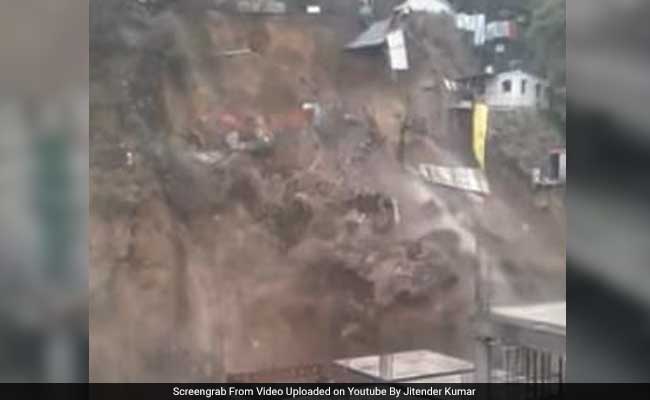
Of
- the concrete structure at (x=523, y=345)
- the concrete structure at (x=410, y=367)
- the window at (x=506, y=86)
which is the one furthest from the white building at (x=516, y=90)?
the concrete structure at (x=410, y=367)

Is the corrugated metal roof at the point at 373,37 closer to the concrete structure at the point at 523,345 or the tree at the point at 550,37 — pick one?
the tree at the point at 550,37

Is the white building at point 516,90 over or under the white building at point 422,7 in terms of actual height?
under

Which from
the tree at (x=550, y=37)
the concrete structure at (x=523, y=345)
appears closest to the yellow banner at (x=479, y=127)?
the tree at (x=550, y=37)

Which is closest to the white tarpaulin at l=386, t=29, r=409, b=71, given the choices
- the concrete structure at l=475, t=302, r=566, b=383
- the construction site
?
the construction site

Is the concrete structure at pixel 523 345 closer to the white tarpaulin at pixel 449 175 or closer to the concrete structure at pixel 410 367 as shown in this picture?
the concrete structure at pixel 410 367

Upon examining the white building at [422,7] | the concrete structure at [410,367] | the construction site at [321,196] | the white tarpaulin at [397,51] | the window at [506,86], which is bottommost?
the concrete structure at [410,367]

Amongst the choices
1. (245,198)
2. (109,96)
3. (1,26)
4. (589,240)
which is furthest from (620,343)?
(1,26)

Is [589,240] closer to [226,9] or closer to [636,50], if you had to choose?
[636,50]
